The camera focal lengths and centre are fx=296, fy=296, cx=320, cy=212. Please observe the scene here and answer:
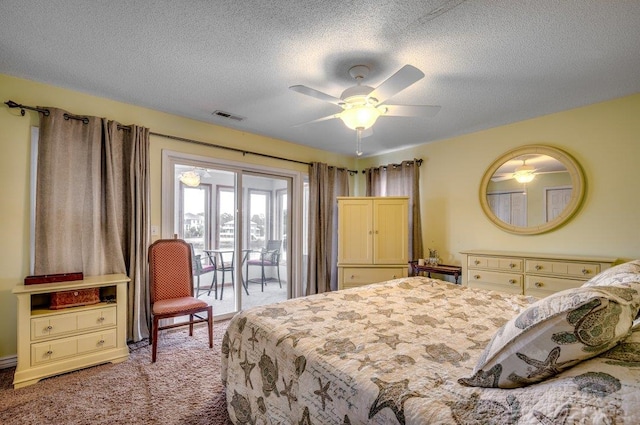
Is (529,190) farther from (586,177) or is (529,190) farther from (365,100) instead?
(365,100)

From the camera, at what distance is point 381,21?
1.80 metres

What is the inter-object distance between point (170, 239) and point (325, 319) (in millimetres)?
2372

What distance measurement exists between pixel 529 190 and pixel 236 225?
3659 mm

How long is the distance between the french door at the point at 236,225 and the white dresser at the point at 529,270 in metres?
2.48

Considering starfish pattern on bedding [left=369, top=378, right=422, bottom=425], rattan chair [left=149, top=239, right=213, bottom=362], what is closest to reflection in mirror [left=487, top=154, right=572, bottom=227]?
starfish pattern on bedding [left=369, top=378, right=422, bottom=425]

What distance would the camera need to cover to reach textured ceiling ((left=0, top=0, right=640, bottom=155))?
1733 millimetres

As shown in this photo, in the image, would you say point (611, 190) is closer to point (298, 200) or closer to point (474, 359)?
point (474, 359)

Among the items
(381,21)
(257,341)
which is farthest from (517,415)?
(381,21)

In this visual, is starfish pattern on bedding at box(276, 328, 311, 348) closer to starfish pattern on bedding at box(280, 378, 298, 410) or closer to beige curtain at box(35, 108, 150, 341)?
starfish pattern on bedding at box(280, 378, 298, 410)

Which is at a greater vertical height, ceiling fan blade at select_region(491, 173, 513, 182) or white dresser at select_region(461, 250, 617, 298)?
ceiling fan blade at select_region(491, 173, 513, 182)

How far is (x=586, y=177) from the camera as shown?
120 inches

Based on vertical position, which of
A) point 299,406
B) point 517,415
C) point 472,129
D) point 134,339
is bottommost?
point 134,339

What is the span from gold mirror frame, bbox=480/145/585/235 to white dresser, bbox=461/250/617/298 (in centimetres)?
38

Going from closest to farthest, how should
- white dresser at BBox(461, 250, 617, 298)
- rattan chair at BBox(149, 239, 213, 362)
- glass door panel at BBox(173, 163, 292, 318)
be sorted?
white dresser at BBox(461, 250, 617, 298)
rattan chair at BBox(149, 239, 213, 362)
glass door panel at BBox(173, 163, 292, 318)
